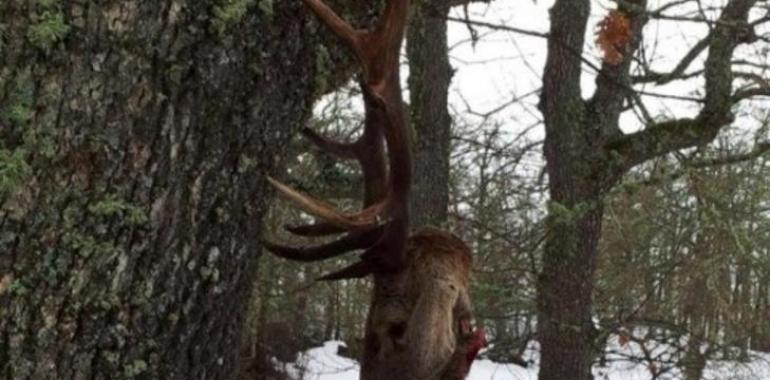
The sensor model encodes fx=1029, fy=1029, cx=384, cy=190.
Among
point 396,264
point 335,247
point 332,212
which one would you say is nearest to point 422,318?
point 396,264

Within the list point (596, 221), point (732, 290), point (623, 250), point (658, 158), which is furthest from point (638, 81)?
point (732, 290)

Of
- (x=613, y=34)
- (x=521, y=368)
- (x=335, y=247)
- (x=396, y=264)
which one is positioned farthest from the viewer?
(x=521, y=368)

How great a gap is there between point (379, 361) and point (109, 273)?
3.78ft

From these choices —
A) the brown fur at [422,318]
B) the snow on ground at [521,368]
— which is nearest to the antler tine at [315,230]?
the brown fur at [422,318]

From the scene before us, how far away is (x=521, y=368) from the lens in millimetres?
15875

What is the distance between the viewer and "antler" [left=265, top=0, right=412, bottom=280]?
6.76 ft

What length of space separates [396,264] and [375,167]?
0.98 feet

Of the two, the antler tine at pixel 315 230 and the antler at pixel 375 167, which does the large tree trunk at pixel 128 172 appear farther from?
the antler tine at pixel 315 230

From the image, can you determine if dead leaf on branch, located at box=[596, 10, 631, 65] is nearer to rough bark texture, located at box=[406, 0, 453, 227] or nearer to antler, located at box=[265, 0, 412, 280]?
rough bark texture, located at box=[406, 0, 453, 227]

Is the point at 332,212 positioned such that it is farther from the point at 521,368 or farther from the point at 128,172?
the point at 521,368

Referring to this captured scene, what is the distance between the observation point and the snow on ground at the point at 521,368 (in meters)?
12.1

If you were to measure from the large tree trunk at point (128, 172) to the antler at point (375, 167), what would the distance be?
5.7 inches

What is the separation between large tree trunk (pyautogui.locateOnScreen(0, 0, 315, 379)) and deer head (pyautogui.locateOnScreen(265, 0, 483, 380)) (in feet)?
0.92

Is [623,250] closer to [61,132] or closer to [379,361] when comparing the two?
[379,361]
